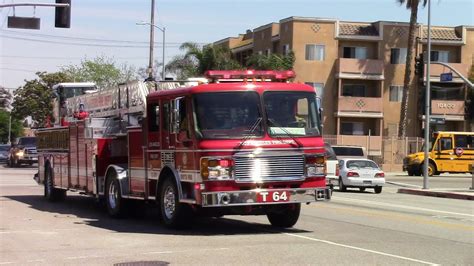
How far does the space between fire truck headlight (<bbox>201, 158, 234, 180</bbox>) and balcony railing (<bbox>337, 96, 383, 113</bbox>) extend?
44519 mm

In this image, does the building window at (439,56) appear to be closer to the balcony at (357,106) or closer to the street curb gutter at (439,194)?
the balcony at (357,106)

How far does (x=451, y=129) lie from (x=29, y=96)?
52375mm

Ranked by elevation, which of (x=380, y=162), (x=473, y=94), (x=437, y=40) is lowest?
(x=380, y=162)

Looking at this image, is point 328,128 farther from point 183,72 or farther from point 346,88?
point 183,72

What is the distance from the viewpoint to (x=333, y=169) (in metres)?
26.8

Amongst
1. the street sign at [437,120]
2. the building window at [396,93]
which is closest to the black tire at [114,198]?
the street sign at [437,120]

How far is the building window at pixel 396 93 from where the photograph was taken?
58031 millimetres

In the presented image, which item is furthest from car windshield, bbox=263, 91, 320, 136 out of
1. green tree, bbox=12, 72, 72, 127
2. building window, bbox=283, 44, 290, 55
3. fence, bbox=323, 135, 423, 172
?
green tree, bbox=12, 72, 72, 127

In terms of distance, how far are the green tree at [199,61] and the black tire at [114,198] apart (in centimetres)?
3820

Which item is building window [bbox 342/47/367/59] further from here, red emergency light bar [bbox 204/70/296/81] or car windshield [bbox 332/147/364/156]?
red emergency light bar [bbox 204/70/296/81]

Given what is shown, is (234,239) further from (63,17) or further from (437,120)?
(437,120)

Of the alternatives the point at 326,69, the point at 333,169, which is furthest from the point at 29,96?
the point at 333,169

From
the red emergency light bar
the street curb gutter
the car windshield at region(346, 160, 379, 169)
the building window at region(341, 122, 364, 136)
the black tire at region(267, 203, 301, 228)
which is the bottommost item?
the street curb gutter

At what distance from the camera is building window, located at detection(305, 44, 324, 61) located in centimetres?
5534
